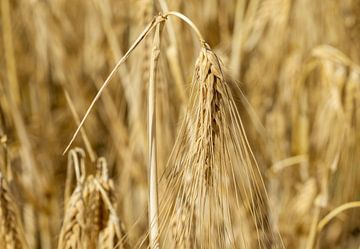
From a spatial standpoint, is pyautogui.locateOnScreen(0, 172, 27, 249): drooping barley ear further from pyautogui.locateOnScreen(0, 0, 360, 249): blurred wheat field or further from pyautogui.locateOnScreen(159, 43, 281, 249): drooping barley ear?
pyautogui.locateOnScreen(159, 43, 281, 249): drooping barley ear

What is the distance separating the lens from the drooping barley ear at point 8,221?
2.58ft

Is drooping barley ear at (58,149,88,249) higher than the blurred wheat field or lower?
lower

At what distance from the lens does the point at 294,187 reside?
154 cm

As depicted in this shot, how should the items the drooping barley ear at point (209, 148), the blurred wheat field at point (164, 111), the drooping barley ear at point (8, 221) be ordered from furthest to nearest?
the blurred wheat field at point (164, 111) < the drooping barley ear at point (8, 221) < the drooping barley ear at point (209, 148)

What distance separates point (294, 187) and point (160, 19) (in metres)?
0.95

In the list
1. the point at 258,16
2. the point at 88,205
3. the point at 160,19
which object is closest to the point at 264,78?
the point at 258,16

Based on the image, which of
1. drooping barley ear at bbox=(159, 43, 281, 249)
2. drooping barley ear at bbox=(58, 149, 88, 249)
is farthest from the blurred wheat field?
drooping barley ear at bbox=(159, 43, 281, 249)

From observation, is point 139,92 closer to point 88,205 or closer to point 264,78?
point 88,205

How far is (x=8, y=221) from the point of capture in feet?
2.64

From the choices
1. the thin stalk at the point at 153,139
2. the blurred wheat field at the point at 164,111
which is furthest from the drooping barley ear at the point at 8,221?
the thin stalk at the point at 153,139

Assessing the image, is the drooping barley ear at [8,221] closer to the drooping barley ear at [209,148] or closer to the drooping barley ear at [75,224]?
the drooping barley ear at [75,224]

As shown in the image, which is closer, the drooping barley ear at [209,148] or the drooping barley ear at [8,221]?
the drooping barley ear at [209,148]

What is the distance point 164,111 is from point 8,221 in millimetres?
414

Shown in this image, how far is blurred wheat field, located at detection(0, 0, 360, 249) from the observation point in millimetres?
1021
